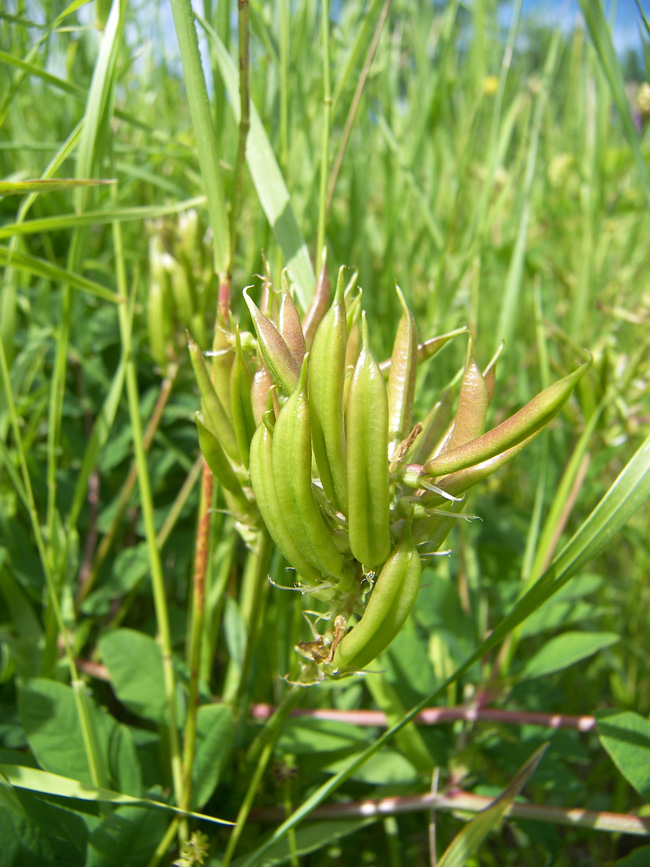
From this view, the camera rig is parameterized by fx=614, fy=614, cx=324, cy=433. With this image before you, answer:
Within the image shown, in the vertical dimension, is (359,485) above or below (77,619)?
Answer: above

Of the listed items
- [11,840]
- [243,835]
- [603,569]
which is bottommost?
[603,569]

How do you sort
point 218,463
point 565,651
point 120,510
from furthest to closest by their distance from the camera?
point 120,510
point 565,651
point 218,463

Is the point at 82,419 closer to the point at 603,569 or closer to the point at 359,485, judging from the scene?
the point at 359,485

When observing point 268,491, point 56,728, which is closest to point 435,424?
point 268,491

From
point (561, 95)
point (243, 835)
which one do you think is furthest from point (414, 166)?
point (561, 95)

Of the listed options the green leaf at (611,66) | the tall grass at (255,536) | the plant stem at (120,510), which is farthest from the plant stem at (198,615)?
the green leaf at (611,66)

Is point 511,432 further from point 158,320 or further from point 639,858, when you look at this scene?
point 158,320
